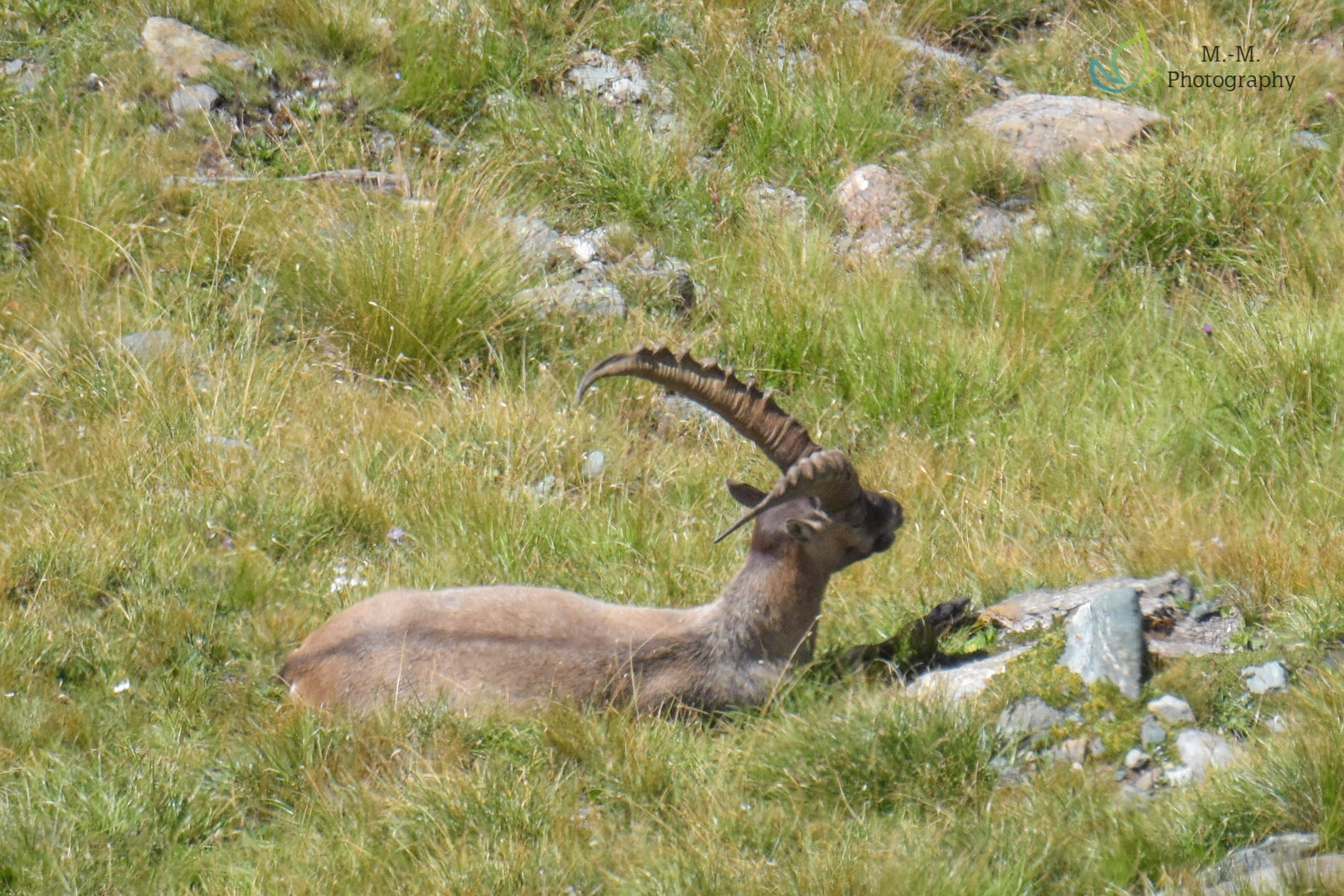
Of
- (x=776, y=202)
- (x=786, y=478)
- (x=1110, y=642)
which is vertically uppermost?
(x=786, y=478)

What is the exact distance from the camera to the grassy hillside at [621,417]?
181 inches

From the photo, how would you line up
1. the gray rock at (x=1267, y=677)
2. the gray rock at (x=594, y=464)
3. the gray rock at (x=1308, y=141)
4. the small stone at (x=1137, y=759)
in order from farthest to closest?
the gray rock at (x=1308, y=141), the gray rock at (x=594, y=464), the gray rock at (x=1267, y=677), the small stone at (x=1137, y=759)

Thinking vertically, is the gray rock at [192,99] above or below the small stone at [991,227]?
above

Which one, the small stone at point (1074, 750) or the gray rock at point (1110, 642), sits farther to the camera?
the gray rock at point (1110, 642)

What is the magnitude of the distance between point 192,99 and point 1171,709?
8.02 metres

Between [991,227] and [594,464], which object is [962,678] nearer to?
[594,464]

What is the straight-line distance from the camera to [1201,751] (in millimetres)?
4672

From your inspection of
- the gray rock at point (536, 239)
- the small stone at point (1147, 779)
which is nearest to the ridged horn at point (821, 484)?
the small stone at point (1147, 779)

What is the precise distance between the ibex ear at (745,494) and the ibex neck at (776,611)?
256 mm

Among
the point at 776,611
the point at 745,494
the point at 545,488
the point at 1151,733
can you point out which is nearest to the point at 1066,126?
the point at 545,488

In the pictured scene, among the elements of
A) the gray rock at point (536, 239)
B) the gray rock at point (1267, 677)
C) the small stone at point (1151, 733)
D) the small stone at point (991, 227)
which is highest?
the gray rock at point (1267, 677)

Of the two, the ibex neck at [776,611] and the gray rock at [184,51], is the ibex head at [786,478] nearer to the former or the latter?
the ibex neck at [776,611]

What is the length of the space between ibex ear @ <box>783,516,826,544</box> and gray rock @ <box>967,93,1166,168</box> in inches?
204

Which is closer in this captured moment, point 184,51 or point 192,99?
point 192,99
